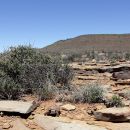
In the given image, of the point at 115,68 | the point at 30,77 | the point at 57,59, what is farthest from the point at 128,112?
the point at 115,68

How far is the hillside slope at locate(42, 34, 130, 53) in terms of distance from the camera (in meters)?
85.1

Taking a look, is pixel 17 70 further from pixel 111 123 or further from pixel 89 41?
pixel 89 41

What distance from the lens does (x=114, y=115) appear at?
8273mm

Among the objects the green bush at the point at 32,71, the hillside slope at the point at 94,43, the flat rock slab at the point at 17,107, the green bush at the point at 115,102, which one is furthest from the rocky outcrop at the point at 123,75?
the hillside slope at the point at 94,43

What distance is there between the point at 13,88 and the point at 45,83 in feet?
4.58

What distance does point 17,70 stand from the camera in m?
12.0

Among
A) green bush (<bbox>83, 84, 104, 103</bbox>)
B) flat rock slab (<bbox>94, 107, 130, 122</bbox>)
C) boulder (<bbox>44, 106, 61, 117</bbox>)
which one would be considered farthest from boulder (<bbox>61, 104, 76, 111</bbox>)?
flat rock slab (<bbox>94, 107, 130, 122</bbox>)

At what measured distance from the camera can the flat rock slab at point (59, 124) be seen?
25.7 ft

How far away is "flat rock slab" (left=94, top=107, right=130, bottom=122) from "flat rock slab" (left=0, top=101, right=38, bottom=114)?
1.68 metres

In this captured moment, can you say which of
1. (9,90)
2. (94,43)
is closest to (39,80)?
(9,90)

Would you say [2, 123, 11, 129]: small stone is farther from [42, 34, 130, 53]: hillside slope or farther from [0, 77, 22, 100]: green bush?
[42, 34, 130, 53]: hillside slope

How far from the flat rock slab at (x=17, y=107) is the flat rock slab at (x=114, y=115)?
168cm

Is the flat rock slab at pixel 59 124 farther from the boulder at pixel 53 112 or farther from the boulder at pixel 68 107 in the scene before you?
the boulder at pixel 68 107

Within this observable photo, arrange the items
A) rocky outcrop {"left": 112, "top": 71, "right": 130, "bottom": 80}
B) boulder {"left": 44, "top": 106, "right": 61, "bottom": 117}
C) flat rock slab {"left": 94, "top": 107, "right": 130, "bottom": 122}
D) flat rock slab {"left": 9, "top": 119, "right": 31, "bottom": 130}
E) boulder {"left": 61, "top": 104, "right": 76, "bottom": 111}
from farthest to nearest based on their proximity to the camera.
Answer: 1. rocky outcrop {"left": 112, "top": 71, "right": 130, "bottom": 80}
2. boulder {"left": 61, "top": 104, "right": 76, "bottom": 111}
3. boulder {"left": 44, "top": 106, "right": 61, "bottom": 117}
4. flat rock slab {"left": 94, "top": 107, "right": 130, "bottom": 122}
5. flat rock slab {"left": 9, "top": 119, "right": 31, "bottom": 130}
